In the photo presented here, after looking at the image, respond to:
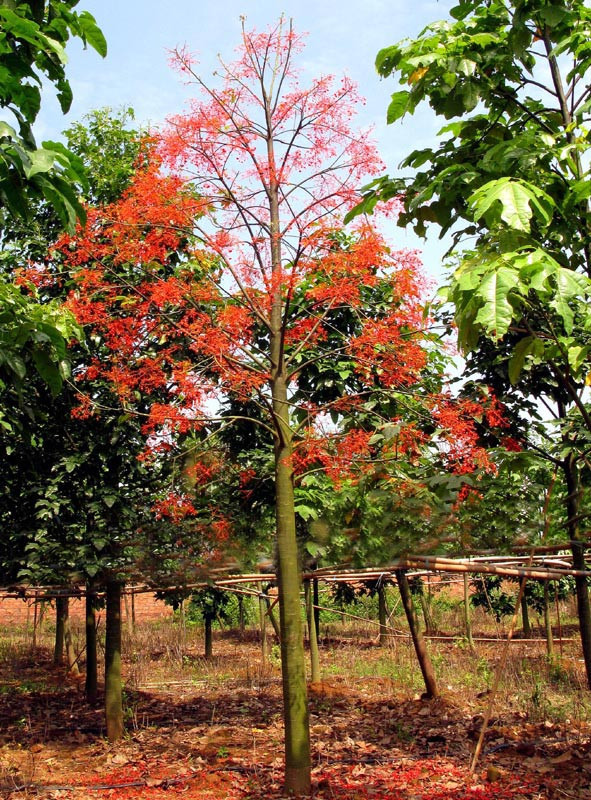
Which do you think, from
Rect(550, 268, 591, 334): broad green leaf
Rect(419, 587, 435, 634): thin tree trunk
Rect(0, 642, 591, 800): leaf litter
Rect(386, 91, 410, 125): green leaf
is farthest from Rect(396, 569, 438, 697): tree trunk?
Rect(550, 268, 591, 334): broad green leaf

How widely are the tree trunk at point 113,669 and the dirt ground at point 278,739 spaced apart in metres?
0.19

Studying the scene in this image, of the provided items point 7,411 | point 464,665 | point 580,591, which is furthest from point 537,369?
point 464,665

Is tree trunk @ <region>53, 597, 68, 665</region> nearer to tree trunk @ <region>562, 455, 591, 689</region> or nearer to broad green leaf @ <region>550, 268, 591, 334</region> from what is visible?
tree trunk @ <region>562, 455, 591, 689</region>

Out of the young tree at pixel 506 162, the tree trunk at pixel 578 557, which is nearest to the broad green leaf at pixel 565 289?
the young tree at pixel 506 162

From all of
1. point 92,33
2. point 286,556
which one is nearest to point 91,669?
point 286,556

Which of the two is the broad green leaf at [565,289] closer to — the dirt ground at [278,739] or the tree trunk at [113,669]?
the dirt ground at [278,739]

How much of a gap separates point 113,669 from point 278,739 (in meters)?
1.86

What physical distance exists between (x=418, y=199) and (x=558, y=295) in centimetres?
131

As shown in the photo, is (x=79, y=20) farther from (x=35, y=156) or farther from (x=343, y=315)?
(x=343, y=315)

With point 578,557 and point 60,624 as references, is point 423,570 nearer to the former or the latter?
point 578,557

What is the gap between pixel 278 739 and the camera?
25.0 feet

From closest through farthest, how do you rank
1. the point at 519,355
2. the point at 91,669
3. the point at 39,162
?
the point at 39,162 → the point at 519,355 → the point at 91,669

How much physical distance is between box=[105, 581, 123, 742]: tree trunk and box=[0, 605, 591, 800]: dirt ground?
188 millimetres

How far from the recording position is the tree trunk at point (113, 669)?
761cm
